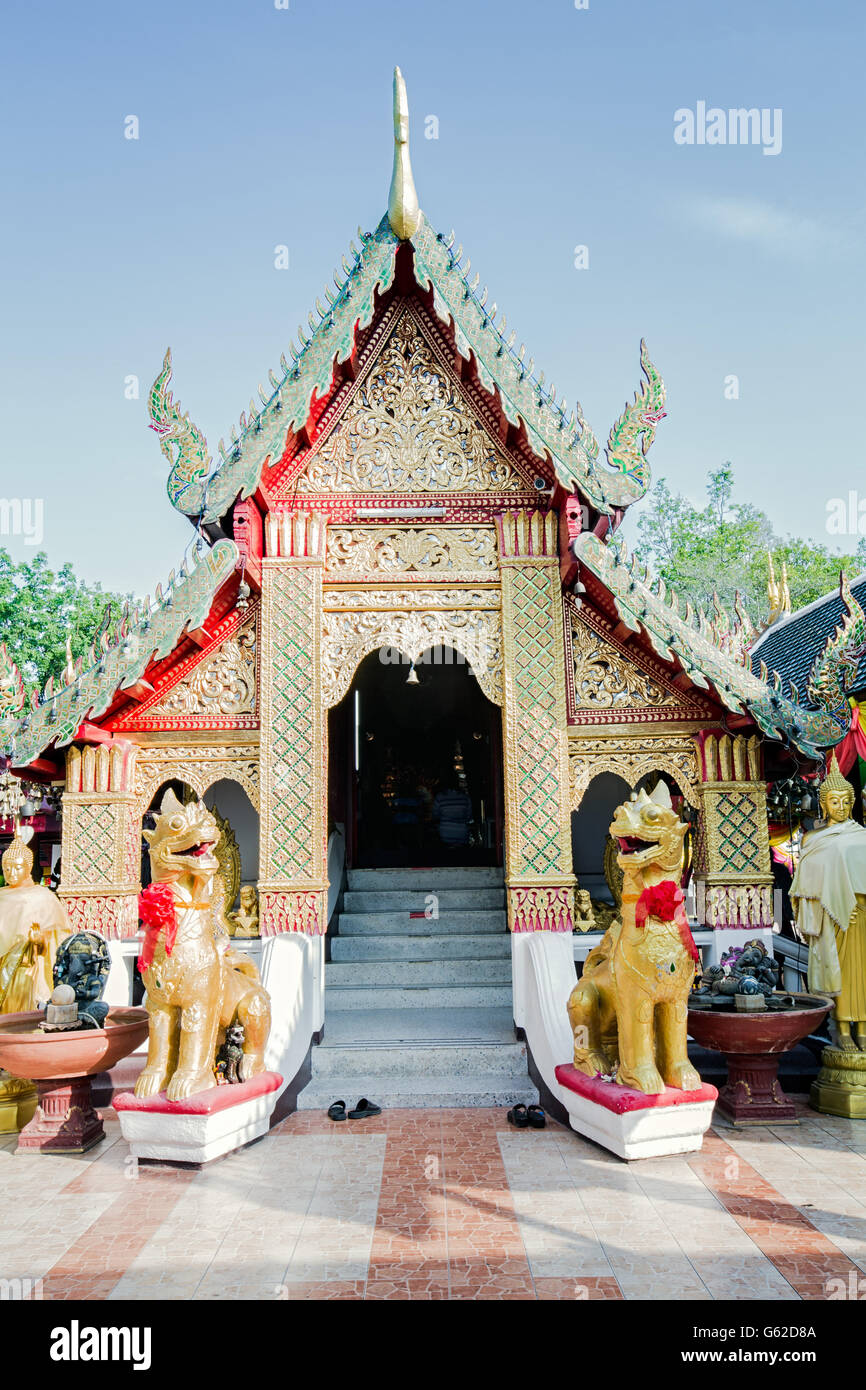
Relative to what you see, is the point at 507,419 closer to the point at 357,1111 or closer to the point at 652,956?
the point at 652,956

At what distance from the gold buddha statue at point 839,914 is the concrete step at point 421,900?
10.0 feet

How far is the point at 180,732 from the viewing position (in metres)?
6.42

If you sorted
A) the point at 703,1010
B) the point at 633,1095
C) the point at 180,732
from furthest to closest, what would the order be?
the point at 180,732
the point at 703,1010
the point at 633,1095

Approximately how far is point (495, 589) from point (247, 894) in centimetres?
284

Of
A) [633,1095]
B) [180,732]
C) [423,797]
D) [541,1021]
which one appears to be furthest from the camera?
[423,797]

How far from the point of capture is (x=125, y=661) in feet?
19.4

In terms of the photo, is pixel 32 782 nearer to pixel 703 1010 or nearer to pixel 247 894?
pixel 247 894

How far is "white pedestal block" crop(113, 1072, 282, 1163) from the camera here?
15.1ft

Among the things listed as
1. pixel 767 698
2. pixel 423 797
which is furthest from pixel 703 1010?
pixel 423 797

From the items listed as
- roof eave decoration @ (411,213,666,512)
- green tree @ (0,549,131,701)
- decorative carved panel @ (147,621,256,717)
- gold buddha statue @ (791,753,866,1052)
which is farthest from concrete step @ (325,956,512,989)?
green tree @ (0,549,131,701)

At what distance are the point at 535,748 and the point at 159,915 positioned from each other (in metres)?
2.74

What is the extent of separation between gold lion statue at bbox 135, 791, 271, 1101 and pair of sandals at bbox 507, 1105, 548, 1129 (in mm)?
1563

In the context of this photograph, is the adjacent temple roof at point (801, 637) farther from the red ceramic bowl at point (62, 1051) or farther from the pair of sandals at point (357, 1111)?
the red ceramic bowl at point (62, 1051)

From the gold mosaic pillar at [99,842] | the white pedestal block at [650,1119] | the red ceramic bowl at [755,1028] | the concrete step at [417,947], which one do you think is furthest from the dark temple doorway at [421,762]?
the white pedestal block at [650,1119]
